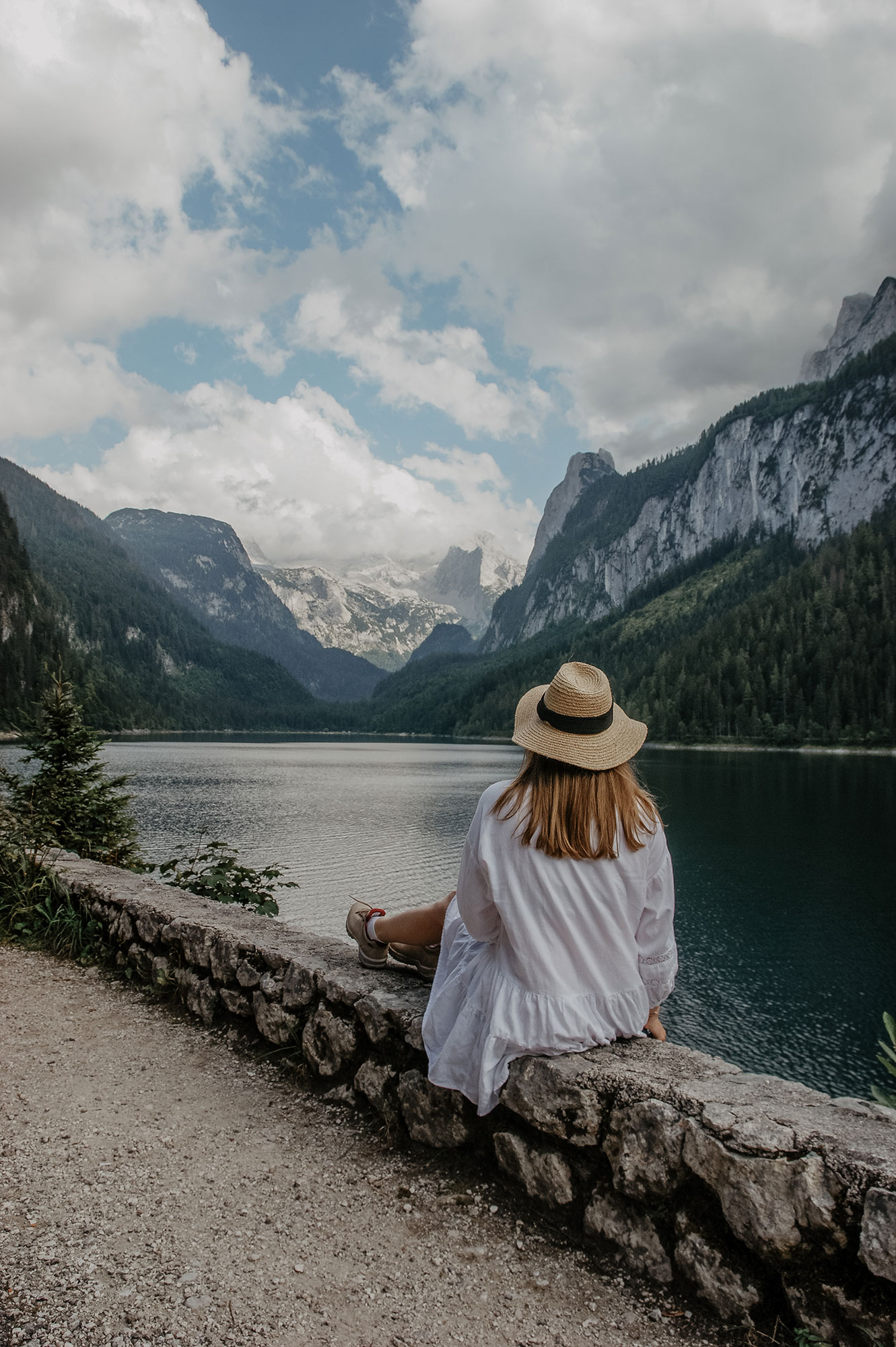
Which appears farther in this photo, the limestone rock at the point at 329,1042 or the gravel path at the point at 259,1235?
the limestone rock at the point at 329,1042

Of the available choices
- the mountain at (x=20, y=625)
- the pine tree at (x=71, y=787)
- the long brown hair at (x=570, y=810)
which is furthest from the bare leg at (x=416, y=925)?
the mountain at (x=20, y=625)

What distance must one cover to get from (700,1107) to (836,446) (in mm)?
222632

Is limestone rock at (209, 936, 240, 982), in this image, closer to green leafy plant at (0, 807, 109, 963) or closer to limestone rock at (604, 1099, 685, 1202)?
green leafy plant at (0, 807, 109, 963)

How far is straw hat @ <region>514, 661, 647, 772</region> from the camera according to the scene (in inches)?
125

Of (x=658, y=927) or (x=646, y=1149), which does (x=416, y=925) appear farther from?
(x=646, y=1149)

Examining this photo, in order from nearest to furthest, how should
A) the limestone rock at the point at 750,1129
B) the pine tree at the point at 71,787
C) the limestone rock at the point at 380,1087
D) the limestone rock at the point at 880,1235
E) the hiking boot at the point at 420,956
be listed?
the limestone rock at the point at 880,1235, the limestone rock at the point at 750,1129, the limestone rock at the point at 380,1087, the hiking boot at the point at 420,956, the pine tree at the point at 71,787

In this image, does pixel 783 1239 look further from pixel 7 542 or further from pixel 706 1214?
pixel 7 542

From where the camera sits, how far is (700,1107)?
113 inches

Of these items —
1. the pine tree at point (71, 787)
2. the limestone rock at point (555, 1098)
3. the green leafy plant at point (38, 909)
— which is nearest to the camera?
the limestone rock at point (555, 1098)

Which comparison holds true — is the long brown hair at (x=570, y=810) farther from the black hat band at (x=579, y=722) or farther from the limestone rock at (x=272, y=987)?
the limestone rock at (x=272, y=987)

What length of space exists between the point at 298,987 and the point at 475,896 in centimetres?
221

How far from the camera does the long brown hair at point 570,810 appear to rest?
316 cm

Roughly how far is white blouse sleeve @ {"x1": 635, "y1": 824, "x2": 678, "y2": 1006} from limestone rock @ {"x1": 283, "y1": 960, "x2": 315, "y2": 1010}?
225cm

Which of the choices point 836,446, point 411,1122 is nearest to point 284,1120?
point 411,1122
